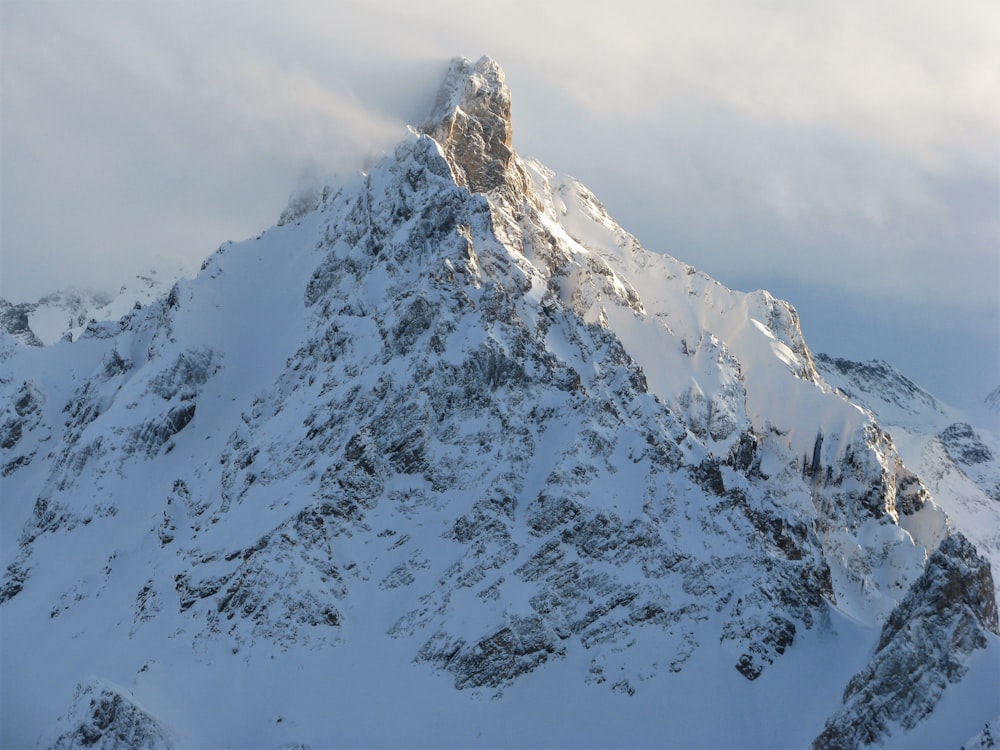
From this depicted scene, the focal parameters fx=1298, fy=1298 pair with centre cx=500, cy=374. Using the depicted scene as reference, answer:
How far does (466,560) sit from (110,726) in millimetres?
43109

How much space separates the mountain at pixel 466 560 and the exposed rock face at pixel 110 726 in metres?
0.28

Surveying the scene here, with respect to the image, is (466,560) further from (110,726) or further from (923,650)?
(923,650)

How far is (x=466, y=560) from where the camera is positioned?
497 feet

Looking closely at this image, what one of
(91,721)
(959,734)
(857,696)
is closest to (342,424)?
(91,721)

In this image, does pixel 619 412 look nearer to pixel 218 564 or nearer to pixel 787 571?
pixel 787 571

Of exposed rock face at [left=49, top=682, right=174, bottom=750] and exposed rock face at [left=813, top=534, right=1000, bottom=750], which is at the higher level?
exposed rock face at [left=813, top=534, right=1000, bottom=750]

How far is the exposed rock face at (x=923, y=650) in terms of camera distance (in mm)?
120438

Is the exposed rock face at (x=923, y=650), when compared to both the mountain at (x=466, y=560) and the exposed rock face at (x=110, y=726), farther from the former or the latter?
the exposed rock face at (x=110, y=726)

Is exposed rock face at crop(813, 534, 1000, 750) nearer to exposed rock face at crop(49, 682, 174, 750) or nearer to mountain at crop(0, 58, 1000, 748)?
mountain at crop(0, 58, 1000, 748)

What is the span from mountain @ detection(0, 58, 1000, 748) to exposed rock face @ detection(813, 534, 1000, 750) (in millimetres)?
301

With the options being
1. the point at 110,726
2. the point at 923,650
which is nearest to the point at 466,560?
the point at 110,726

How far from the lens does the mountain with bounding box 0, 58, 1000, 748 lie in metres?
136

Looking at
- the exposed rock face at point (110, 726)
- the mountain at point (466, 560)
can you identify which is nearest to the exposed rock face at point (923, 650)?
the mountain at point (466, 560)

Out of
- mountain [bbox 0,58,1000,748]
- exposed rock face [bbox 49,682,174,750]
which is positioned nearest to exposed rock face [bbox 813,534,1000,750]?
mountain [bbox 0,58,1000,748]
